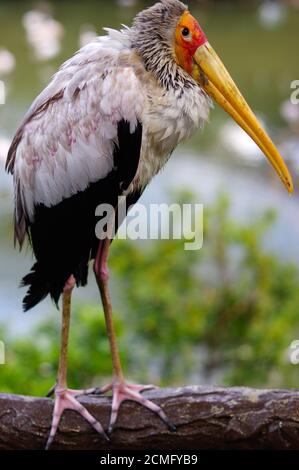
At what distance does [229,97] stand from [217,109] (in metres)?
7.16

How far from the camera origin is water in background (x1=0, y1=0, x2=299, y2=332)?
7.54 meters

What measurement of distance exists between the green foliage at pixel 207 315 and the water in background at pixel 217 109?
2.44ft

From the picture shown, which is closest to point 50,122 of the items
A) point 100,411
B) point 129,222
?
point 100,411

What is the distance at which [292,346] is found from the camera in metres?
5.11

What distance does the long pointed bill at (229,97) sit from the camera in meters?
3.22

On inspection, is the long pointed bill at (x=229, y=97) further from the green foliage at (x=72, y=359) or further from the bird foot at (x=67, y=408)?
the green foliage at (x=72, y=359)

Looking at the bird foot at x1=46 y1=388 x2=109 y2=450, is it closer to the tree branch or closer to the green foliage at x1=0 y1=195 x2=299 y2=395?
the tree branch

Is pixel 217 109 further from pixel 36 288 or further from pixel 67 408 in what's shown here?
pixel 67 408

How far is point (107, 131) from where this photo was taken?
3102mm

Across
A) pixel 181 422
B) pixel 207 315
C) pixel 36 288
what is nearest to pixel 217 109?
pixel 207 315

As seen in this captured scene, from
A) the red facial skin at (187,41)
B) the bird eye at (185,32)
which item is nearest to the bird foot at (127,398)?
the red facial skin at (187,41)

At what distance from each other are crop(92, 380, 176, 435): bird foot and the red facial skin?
1.05 meters

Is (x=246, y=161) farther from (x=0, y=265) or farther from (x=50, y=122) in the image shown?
(x=50, y=122)

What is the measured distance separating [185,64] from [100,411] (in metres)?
1.15
